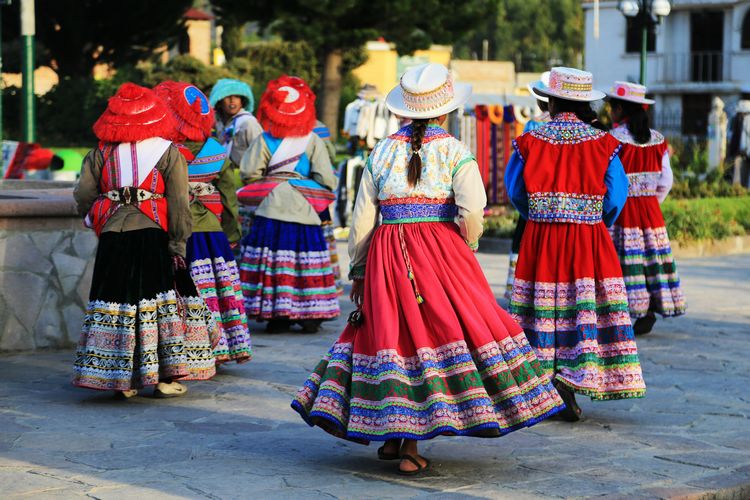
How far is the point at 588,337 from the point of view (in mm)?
6906

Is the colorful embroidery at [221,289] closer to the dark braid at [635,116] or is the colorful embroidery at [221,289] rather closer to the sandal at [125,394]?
the sandal at [125,394]

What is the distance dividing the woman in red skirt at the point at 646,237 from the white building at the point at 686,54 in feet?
135

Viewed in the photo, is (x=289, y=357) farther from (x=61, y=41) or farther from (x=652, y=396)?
(x=61, y=41)

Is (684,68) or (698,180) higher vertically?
(684,68)

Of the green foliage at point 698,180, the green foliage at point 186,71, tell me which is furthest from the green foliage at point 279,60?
the green foliage at point 698,180

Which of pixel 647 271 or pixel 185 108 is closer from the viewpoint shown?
pixel 185 108

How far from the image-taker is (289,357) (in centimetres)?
912

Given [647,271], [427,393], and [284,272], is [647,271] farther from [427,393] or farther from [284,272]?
[427,393]

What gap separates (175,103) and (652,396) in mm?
3375

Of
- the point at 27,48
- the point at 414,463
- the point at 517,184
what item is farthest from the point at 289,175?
the point at 414,463

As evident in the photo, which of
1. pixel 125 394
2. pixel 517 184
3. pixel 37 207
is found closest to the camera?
pixel 517 184

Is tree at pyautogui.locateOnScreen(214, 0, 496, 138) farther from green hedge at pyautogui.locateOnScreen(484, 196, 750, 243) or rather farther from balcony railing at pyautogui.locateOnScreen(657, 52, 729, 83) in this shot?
green hedge at pyautogui.locateOnScreen(484, 196, 750, 243)

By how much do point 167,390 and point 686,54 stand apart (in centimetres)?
4673

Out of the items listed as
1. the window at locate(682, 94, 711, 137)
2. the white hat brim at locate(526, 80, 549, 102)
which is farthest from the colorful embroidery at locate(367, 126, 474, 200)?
the window at locate(682, 94, 711, 137)
